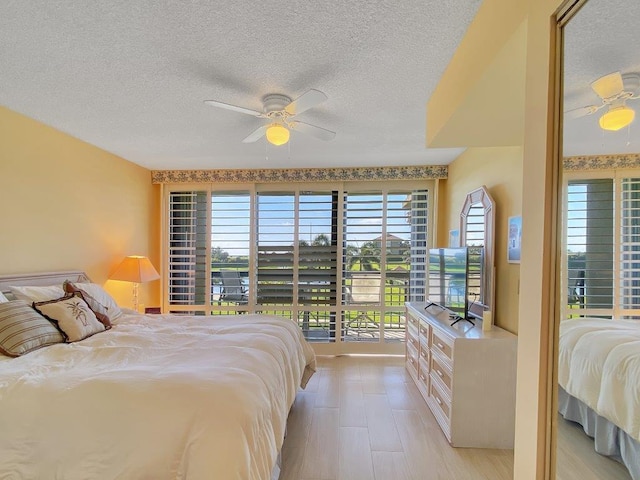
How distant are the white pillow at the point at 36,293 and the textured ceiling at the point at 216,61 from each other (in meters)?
1.44

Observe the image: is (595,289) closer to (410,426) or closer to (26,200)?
(410,426)

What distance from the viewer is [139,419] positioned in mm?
1268

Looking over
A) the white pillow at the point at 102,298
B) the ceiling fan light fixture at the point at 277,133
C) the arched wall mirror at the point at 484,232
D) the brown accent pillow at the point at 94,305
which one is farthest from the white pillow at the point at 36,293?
the arched wall mirror at the point at 484,232

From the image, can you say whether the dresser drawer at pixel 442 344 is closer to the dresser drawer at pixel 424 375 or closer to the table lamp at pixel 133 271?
the dresser drawer at pixel 424 375

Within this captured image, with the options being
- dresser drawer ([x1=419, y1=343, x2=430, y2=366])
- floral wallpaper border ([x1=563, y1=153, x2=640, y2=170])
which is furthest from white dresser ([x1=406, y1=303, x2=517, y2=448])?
floral wallpaper border ([x1=563, y1=153, x2=640, y2=170])

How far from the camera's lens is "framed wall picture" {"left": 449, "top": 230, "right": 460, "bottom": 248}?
11.4 feet

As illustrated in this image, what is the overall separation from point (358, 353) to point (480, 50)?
12.3 ft

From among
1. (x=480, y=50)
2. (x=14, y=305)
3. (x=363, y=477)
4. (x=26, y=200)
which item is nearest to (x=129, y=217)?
(x=26, y=200)

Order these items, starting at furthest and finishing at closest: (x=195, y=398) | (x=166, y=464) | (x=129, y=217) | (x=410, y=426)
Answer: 1. (x=129, y=217)
2. (x=410, y=426)
3. (x=195, y=398)
4. (x=166, y=464)

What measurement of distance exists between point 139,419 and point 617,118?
6.35 feet

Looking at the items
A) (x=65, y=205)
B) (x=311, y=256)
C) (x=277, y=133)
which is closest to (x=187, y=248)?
(x=65, y=205)

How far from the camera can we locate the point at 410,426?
98.0 inches

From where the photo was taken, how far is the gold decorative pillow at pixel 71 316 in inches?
83.7

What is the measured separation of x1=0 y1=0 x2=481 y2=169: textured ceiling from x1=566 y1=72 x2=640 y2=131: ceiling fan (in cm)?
84
